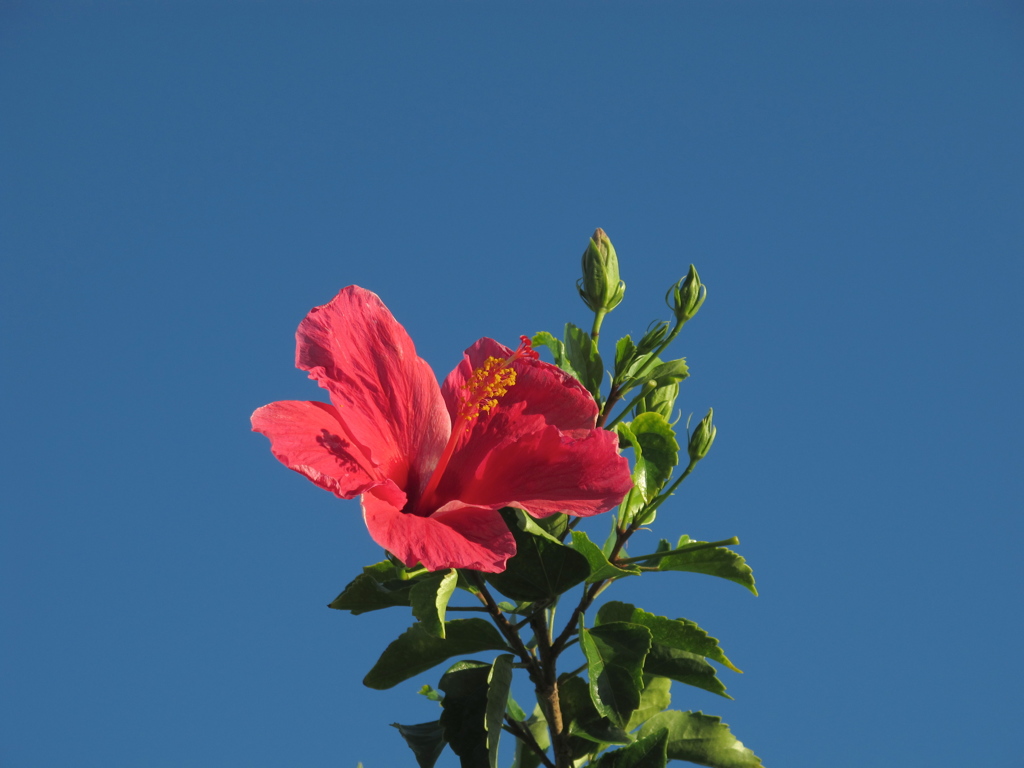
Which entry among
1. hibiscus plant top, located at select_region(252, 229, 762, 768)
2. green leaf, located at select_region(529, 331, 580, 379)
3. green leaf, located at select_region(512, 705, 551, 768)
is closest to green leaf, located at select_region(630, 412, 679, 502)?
hibiscus plant top, located at select_region(252, 229, 762, 768)

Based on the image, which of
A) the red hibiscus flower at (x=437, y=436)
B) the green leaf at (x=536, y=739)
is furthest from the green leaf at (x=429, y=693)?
the red hibiscus flower at (x=437, y=436)

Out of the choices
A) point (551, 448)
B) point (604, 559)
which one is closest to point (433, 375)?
point (551, 448)

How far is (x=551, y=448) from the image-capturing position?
1.33 m

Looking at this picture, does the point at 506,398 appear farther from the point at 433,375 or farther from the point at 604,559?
the point at 604,559

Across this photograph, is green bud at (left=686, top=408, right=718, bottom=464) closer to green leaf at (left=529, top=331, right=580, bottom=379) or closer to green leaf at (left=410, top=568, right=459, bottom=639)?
green leaf at (left=529, top=331, right=580, bottom=379)

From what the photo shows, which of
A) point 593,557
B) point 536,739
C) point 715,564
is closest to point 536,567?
point 593,557

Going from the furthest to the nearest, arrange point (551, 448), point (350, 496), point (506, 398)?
1. point (506, 398)
2. point (551, 448)
3. point (350, 496)

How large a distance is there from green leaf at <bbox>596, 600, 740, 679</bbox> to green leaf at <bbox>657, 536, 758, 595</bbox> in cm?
9

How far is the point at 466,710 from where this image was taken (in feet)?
4.84

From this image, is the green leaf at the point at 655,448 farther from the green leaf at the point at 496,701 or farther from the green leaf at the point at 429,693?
the green leaf at the point at 429,693

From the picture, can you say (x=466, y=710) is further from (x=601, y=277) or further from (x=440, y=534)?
(x=601, y=277)

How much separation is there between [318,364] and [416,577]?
0.36 metres

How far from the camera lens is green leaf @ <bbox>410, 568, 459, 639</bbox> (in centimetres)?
123

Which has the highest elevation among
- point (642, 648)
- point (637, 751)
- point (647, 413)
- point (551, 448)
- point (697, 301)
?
point (697, 301)
